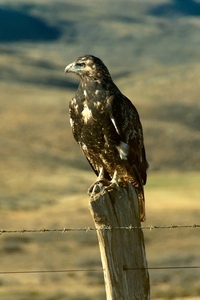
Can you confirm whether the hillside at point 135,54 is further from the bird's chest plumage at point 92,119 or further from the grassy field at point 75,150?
the bird's chest plumage at point 92,119

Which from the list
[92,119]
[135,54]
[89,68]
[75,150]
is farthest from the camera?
[135,54]

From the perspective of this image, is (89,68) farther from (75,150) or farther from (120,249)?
(75,150)

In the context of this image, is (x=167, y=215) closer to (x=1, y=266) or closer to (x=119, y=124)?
(x=1, y=266)

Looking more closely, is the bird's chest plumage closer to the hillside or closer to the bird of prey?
the bird of prey

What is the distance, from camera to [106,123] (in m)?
7.09

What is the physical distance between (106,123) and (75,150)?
4579 centimetres

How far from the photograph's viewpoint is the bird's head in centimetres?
718

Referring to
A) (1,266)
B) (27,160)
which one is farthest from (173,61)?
(1,266)

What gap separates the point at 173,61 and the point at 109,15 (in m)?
36.3

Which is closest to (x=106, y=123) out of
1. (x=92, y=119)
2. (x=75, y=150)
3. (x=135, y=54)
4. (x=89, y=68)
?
(x=92, y=119)

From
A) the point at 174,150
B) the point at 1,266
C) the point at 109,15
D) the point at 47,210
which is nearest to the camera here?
the point at 1,266

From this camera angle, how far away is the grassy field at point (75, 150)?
2098cm

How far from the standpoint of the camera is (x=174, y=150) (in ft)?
175

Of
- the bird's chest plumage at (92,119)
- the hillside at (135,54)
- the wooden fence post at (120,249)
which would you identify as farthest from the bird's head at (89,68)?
the hillside at (135,54)
